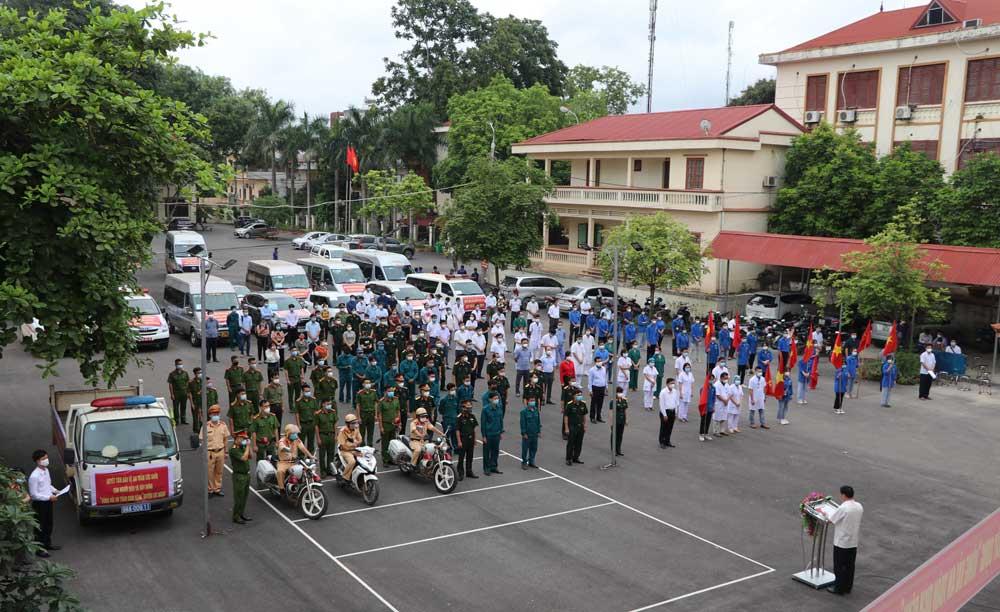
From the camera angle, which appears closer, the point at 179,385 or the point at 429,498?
the point at 429,498

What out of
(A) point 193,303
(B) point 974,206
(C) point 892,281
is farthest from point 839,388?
(A) point 193,303

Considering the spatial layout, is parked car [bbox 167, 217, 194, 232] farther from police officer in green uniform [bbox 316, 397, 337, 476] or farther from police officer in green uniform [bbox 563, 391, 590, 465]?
police officer in green uniform [bbox 563, 391, 590, 465]

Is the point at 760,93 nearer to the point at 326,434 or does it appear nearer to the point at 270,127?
the point at 270,127

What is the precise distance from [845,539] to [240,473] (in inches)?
340

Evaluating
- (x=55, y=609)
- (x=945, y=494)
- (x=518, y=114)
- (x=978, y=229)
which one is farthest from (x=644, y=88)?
(x=55, y=609)

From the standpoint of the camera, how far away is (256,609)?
1056 cm

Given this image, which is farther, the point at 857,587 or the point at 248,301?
the point at 248,301

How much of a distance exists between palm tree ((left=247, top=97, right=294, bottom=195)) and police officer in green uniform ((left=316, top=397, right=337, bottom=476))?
51284mm

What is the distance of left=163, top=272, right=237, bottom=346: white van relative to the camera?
26.9 m

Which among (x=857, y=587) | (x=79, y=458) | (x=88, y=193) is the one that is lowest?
(x=857, y=587)

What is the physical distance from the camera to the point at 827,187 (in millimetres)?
35906

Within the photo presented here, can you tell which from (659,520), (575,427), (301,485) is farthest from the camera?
(575,427)

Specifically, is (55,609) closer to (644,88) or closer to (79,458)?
(79,458)

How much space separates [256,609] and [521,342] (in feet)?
38.6
